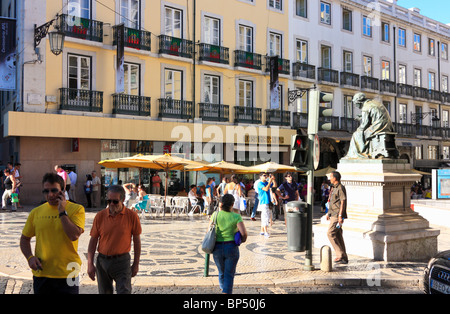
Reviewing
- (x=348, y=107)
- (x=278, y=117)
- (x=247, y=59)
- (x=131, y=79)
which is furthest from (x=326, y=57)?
(x=131, y=79)

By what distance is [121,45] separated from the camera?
20219 mm

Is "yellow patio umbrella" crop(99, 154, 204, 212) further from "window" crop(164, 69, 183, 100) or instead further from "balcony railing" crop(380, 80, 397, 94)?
"balcony railing" crop(380, 80, 397, 94)

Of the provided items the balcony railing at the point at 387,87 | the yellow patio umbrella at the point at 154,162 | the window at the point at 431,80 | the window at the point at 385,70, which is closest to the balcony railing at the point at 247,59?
the yellow patio umbrella at the point at 154,162

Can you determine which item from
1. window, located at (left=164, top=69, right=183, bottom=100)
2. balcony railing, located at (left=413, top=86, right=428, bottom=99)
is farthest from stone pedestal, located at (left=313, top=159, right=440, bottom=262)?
balcony railing, located at (left=413, top=86, right=428, bottom=99)

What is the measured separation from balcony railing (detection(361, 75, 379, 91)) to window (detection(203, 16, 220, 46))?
12.2 meters

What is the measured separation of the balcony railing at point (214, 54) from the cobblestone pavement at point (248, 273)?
14.5m

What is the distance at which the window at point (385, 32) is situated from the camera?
3441 centimetres

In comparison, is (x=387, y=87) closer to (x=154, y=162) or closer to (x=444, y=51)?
(x=444, y=51)

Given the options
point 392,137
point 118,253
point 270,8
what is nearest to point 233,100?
point 270,8

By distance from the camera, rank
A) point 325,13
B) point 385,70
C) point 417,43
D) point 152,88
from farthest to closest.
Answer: point 417,43
point 385,70
point 325,13
point 152,88

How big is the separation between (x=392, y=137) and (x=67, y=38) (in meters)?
14.4

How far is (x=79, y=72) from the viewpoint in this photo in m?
20.2

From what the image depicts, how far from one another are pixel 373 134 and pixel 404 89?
2788 cm

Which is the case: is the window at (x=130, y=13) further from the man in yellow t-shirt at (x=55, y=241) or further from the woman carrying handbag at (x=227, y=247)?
the man in yellow t-shirt at (x=55, y=241)
